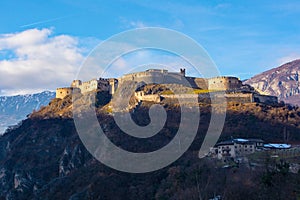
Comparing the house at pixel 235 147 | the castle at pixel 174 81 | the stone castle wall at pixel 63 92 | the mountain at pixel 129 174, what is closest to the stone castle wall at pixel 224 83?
the castle at pixel 174 81

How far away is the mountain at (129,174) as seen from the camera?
52062 mm

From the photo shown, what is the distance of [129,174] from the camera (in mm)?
69000

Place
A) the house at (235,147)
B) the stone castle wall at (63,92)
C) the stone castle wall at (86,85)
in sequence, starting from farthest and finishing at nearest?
the stone castle wall at (63,92)
the stone castle wall at (86,85)
the house at (235,147)

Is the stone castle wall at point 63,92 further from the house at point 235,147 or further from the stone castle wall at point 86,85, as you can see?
the house at point 235,147

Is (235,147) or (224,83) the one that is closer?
(235,147)

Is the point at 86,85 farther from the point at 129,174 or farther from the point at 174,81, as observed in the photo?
the point at 129,174

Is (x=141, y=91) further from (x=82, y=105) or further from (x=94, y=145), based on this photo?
(x=94, y=145)

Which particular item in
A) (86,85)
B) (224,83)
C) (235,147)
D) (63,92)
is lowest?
(235,147)

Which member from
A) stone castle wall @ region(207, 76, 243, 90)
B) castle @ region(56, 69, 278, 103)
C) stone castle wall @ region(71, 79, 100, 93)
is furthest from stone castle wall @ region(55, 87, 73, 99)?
stone castle wall @ region(207, 76, 243, 90)

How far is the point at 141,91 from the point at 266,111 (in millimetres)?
23470

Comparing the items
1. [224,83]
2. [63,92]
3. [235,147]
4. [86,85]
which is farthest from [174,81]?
[235,147]

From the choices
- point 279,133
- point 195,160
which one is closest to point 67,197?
point 195,160

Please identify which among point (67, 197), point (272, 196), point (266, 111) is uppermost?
point (266, 111)

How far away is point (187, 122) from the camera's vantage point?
270 ft
